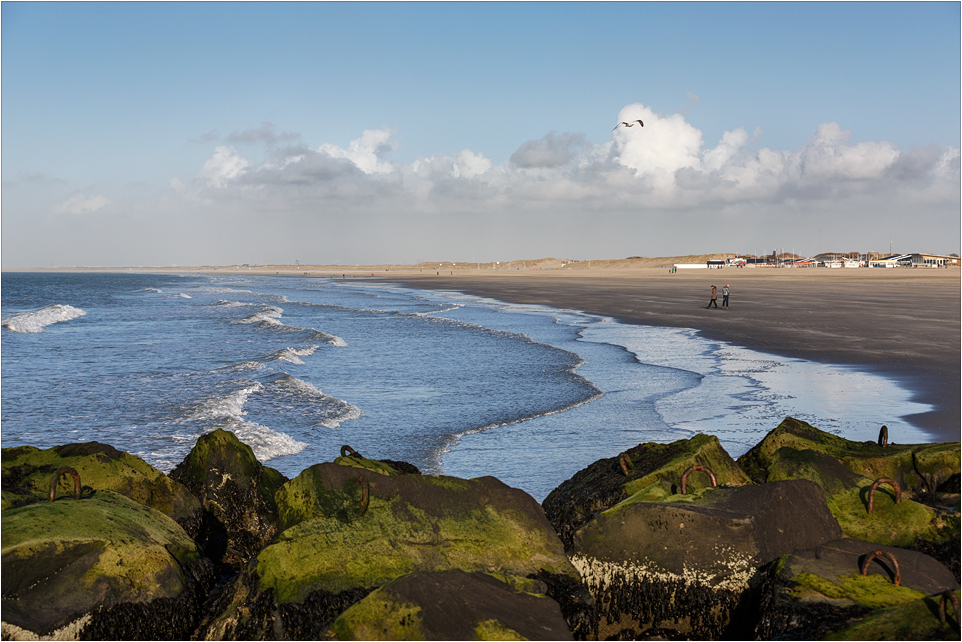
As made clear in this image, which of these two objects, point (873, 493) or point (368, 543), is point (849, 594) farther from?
point (368, 543)

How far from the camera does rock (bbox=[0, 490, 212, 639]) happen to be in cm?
306

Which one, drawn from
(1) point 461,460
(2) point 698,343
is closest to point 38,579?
(1) point 461,460

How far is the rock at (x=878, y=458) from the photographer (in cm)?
461

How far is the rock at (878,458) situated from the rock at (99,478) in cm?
394

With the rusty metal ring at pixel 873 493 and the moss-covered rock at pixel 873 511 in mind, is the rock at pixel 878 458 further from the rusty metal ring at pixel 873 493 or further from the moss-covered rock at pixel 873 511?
the rusty metal ring at pixel 873 493

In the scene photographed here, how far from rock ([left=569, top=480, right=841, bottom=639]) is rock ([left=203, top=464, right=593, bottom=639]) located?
0.23 metres

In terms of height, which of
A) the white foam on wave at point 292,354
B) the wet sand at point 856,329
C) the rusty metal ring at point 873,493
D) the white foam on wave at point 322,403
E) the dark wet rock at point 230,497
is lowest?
the white foam on wave at point 322,403

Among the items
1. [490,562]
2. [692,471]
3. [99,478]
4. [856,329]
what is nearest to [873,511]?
[692,471]

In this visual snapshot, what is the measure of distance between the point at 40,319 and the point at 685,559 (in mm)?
45156

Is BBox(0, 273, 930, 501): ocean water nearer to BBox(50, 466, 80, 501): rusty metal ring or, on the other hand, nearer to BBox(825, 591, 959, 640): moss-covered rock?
BBox(50, 466, 80, 501): rusty metal ring

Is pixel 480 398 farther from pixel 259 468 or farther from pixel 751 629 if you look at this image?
pixel 751 629

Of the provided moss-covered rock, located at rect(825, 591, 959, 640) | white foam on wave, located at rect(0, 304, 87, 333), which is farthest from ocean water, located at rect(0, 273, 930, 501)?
white foam on wave, located at rect(0, 304, 87, 333)

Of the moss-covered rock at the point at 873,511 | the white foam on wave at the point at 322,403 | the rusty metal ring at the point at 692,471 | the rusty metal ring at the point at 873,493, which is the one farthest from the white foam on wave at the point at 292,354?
the rusty metal ring at the point at 873,493

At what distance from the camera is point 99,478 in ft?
14.5
